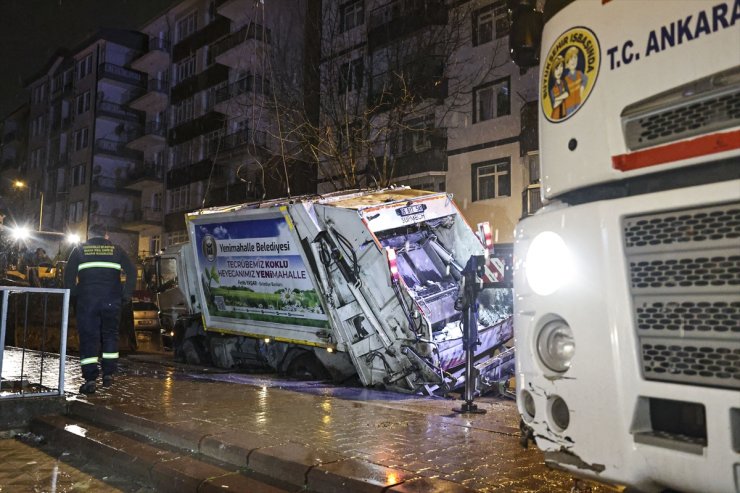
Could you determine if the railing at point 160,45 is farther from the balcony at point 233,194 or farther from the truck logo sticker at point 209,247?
the truck logo sticker at point 209,247

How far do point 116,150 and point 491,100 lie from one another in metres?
31.9

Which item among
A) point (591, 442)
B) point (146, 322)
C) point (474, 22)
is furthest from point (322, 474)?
point (474, 22)

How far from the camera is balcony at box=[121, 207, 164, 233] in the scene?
37684mm

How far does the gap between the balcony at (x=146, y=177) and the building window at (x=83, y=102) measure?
8.27 m

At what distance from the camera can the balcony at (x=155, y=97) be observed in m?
38.2

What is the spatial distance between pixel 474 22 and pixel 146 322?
14016 millimetres

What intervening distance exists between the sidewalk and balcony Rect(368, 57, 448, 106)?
37.8 ft

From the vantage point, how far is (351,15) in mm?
24312

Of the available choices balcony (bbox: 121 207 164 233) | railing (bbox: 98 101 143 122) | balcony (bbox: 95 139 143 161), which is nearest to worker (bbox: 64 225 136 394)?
balcony (bbox: 121 207 164 233)

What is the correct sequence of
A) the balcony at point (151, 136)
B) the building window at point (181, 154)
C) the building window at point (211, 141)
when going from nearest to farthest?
1. the building window at point (211, 141)
2. the building window at point (181, 154)
3. the balcony at point (151, 136)

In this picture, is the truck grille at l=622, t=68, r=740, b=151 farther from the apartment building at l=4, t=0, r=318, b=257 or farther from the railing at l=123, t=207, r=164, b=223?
the railing at l=123, t=207, r=164, b=223

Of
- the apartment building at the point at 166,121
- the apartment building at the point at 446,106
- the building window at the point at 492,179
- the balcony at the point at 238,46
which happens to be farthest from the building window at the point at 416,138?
the balcony at the point at 238,46

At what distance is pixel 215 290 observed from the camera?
9.91 m

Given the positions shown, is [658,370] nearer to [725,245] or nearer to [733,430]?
[733,430]
